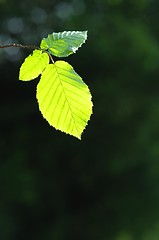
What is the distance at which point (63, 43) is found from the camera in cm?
41

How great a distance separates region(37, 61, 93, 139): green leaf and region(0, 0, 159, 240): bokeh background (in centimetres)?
596

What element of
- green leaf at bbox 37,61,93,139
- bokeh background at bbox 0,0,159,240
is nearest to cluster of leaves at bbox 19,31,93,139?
green leaf at bbox 37,61,93,139

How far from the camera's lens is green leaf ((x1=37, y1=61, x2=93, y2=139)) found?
389 millimetres

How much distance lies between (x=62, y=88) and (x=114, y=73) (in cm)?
664

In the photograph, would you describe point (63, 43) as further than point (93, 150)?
No

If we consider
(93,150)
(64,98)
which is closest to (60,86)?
(64,98)

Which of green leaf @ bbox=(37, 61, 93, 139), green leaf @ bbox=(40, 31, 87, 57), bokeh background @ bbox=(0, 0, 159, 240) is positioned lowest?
green leaf @ bbox=(37, 61, 93, 139)

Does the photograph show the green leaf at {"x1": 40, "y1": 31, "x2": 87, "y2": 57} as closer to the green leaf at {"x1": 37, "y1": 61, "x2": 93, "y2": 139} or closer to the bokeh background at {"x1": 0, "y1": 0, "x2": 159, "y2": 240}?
the green leaf at {"x1": 37, "y1": 61, "x2": 93, "y2": 139}

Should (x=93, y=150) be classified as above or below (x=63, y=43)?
above

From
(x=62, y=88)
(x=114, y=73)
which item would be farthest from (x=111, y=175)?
(x=62, y=88)

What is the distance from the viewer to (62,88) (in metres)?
0.40

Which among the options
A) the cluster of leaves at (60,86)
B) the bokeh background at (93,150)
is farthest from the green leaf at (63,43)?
the bokeh background at (93,150)

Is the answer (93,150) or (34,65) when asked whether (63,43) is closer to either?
(34,65)

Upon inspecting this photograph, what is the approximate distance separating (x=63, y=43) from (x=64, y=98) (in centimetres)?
3
